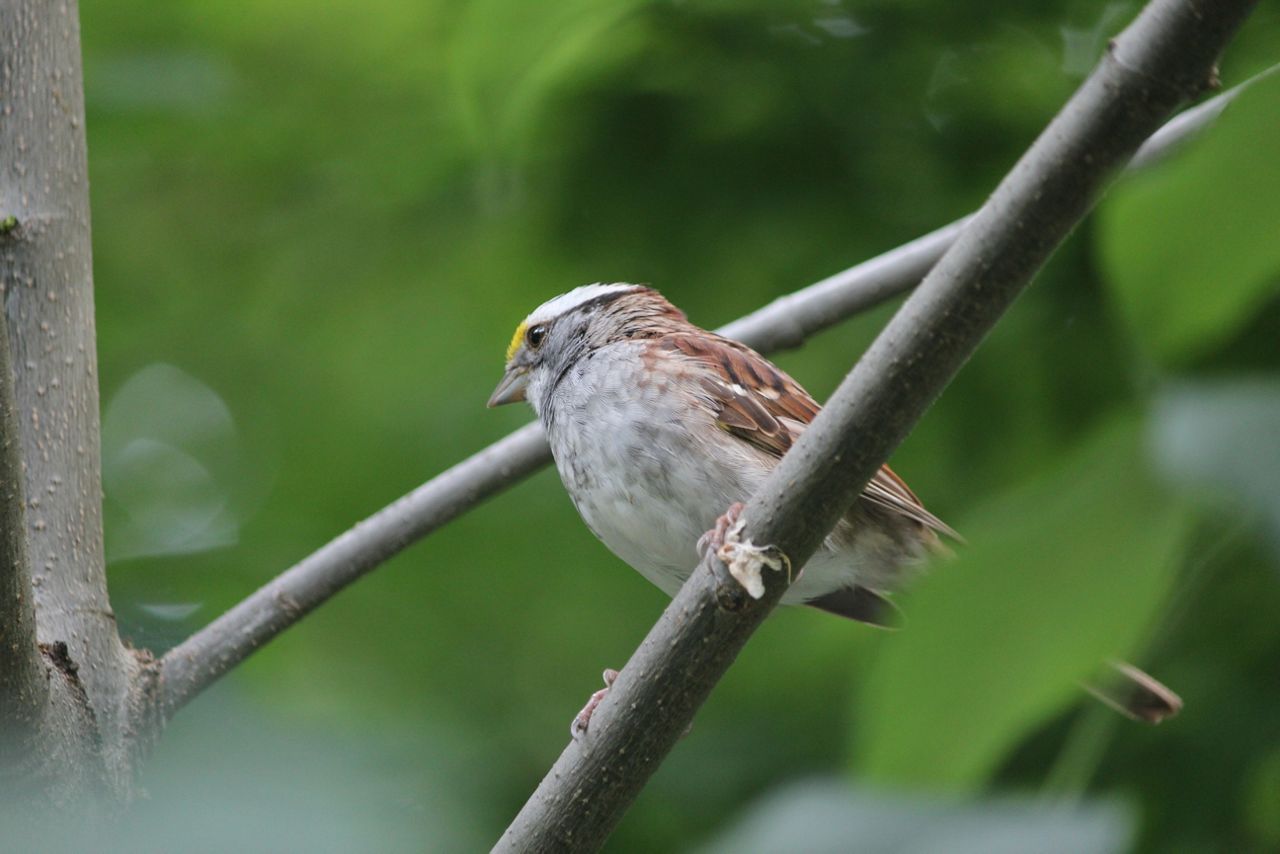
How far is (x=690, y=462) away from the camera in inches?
133

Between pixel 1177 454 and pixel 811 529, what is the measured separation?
936mm

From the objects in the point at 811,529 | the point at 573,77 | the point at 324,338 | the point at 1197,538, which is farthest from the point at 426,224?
the point at 1197,538

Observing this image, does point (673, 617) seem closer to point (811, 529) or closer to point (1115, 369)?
A: point (811, 529)

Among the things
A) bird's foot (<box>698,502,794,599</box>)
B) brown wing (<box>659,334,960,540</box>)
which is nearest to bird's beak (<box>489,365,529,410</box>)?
brown wing (<box>659,334,960,540</box>)

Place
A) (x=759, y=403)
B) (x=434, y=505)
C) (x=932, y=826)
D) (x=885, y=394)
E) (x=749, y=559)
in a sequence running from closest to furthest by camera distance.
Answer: (x=932, y=826) → (x=885, y=394) → (x=749, y=559) → (x=434, y=505) → (x=759, y=403)

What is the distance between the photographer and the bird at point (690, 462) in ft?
11.0

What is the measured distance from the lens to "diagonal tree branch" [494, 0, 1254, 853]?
61.0 inches

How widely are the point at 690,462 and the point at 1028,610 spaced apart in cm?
219

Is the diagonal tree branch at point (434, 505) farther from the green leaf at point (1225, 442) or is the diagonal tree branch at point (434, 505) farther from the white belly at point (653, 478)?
Answer: the green leaf at point (1225, 442)

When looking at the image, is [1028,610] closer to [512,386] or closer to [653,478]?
[653,478]

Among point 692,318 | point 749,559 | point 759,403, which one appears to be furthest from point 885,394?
point 692,318

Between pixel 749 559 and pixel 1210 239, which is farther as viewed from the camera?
pixel 749 559

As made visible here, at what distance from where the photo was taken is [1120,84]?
156cm

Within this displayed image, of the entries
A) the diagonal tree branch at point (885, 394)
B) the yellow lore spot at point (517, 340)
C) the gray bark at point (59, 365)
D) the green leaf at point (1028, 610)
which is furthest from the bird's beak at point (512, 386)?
the green leaf at point (1028, 610)
